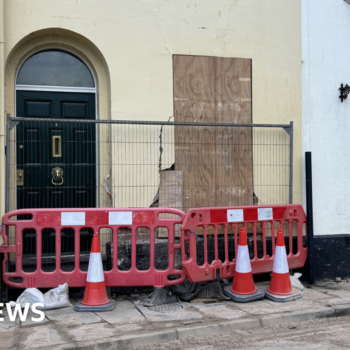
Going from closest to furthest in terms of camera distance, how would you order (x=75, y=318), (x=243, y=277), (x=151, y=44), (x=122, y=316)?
(x=75, y=318), (x=122, y=316), (x=243, y=277), (x=151, y=44)

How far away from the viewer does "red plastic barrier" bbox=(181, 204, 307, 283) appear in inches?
232

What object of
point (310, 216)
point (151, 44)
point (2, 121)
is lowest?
point (310, 216)

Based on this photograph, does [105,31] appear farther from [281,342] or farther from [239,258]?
[281,342]

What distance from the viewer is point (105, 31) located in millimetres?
6582

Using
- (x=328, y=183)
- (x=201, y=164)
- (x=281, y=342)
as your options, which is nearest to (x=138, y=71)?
(x=201, y=164)

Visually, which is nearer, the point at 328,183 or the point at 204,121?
the point at 204,121

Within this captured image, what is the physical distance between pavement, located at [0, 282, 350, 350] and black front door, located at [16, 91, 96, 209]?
170 centimetres

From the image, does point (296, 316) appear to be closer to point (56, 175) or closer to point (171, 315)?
point (171, 315)

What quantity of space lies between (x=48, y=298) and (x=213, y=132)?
3434mm

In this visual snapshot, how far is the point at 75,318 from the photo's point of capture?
519 cm

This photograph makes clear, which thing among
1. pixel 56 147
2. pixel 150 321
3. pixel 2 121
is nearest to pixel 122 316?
pixel 150 321

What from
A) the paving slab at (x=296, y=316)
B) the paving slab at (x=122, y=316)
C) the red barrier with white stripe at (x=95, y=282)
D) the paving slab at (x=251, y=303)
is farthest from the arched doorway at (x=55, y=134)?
the paving slab at (x=296, y=316)

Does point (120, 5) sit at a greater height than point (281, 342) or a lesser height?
greater

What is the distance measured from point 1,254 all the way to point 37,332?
1.47 m
